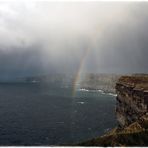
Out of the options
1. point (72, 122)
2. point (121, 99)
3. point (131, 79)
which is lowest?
point (72, 122)

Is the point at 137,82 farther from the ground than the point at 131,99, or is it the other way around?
the point at 137,82

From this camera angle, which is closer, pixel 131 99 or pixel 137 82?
pixel 131 99

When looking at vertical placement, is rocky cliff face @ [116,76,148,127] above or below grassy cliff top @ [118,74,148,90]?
below

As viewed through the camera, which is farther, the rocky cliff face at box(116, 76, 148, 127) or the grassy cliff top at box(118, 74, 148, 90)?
the grassy cliff top at box(118, 74, 148, 90)

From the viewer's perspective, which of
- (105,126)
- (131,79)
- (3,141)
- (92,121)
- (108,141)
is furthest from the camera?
(92,121)

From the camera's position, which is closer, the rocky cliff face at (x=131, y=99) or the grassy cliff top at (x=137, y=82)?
the rocky cliff face at (x=131, y=99)

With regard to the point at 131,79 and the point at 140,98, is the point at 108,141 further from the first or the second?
the point at 131,79

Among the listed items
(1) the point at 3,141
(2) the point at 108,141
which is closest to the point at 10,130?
(1) the point at 3,141

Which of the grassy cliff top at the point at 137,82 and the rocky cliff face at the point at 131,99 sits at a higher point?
the grassy cliff top at the point at 137,82
